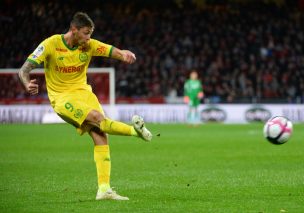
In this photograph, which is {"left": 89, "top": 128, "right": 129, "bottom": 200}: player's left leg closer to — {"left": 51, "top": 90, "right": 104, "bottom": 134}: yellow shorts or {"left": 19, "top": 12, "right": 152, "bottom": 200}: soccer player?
{"left": 19, "top": 12, "right": 152, "bottom": 200}: soccer player

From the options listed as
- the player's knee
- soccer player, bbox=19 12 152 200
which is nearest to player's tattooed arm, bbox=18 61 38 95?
soccer player, bbox=19 12 152 200

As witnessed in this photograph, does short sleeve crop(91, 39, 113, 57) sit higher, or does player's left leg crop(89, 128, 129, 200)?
short sleeve crop(91, 39, 113, 57)

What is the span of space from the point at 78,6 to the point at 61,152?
20699 millimetres

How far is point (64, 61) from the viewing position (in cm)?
902

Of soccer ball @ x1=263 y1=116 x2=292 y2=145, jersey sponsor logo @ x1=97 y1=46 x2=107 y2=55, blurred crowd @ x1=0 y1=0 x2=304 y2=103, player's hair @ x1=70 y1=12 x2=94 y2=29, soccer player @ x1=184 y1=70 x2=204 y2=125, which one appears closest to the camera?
player's hair @ x1=70 y1=12 x2=94 y2=29

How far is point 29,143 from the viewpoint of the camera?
19922mm

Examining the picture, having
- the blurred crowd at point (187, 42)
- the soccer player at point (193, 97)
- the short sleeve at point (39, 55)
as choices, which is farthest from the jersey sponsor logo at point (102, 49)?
the blurred crowd at point (187, 42)

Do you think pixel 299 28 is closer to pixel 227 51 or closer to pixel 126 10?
pixel 227 51

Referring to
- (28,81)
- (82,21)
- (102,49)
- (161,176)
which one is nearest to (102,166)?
(28,81)

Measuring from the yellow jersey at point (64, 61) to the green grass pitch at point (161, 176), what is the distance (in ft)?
4.56

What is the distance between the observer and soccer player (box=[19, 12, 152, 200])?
872 cm

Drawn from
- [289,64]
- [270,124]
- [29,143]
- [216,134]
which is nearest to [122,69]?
[289,64]

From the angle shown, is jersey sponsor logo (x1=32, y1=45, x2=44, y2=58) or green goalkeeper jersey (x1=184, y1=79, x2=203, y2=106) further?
green goalkeeper jersey (x1=184, y1=79, x2=203, y2=106)

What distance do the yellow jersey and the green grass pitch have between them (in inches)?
54.7
